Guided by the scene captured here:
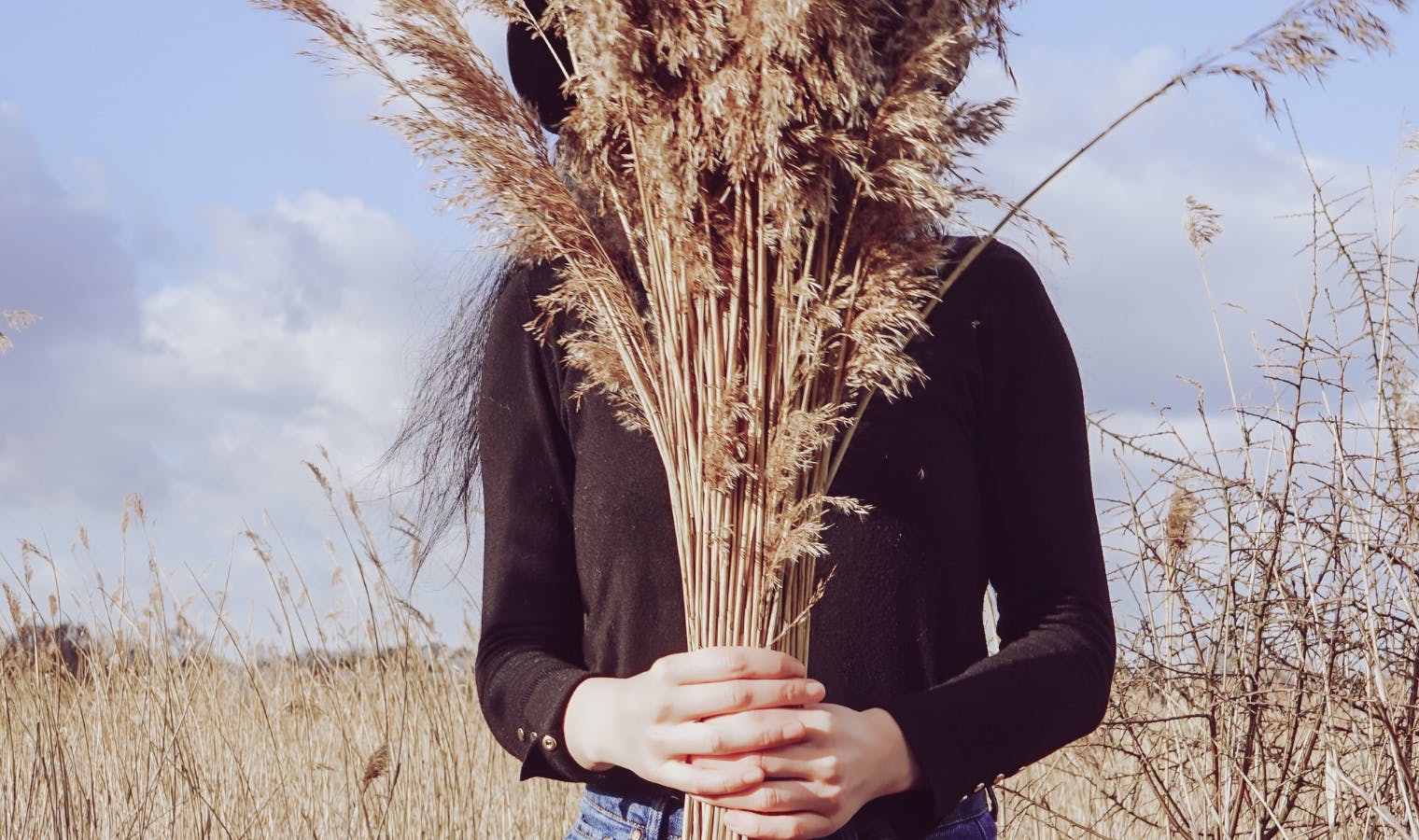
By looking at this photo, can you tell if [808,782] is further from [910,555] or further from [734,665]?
[910,555]

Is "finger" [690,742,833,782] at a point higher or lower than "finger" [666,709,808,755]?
lower

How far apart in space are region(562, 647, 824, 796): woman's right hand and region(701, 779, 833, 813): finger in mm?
14

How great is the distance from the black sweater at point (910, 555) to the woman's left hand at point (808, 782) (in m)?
0.13

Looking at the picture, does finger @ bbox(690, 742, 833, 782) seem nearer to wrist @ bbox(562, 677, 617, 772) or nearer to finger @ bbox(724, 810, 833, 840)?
finger @ bbox(724, 810, 833, 840)

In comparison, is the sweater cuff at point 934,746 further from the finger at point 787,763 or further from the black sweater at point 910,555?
the finger at point 787,763

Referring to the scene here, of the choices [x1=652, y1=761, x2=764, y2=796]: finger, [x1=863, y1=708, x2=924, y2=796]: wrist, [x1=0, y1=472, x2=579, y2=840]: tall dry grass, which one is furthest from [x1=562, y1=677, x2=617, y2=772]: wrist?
[x1=0, y1=472, x2=579, y2=840]: tall dry grass

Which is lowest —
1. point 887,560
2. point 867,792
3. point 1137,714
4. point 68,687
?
point 867,792

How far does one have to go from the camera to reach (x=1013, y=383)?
171 cm

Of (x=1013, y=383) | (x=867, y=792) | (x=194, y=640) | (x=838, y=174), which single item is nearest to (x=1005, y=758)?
(x=867, y=792)

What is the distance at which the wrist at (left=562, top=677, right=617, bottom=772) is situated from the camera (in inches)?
56.5

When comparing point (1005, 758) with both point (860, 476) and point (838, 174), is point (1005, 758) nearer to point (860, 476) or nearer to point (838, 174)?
point (860, 476)

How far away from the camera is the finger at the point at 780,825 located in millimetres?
1282

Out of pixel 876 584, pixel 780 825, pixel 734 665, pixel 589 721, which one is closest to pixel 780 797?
pixel 780 825

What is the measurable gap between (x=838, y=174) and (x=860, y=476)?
41 centimetres
